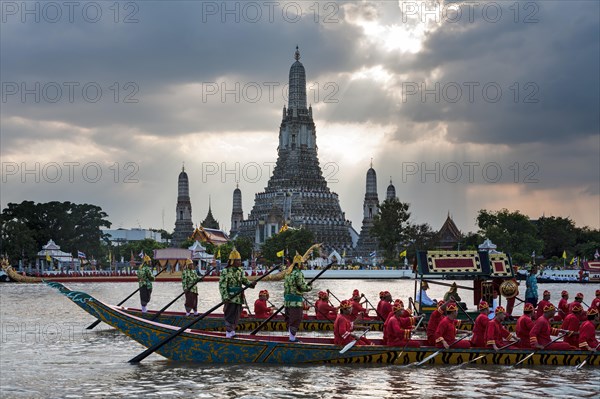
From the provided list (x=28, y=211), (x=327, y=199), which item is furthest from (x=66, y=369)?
(x=327, y=199)

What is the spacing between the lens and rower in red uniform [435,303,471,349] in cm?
1970

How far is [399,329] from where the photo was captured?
20234 mm

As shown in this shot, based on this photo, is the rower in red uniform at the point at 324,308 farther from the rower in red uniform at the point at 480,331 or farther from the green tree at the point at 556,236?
the green tree at the point at 556,236

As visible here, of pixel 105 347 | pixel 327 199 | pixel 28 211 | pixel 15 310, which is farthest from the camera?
pixel 327 199

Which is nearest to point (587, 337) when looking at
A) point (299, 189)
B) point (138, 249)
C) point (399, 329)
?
point (399, 329)

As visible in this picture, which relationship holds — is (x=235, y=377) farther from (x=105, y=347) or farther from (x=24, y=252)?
(x=24, y=252)

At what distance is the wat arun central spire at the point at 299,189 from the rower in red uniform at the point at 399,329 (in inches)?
4601

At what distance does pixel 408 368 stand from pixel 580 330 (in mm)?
3989

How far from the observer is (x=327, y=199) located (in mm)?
143625

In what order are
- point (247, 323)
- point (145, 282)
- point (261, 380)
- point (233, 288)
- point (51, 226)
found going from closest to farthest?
1. point (261, 380)
2. point (233, 288)
3. point (247, 323)
4. point (145, 282)
5. point (51, 226)

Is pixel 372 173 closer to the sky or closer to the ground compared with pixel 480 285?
closer to the sky

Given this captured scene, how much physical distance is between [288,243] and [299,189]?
3051cm

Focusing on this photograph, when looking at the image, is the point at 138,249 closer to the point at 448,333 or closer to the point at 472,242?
the point at 472,242
